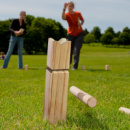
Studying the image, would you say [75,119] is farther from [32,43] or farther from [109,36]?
[109,36]

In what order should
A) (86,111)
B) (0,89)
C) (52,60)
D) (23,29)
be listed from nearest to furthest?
(52,60) < (86,111) < (0,89) < (23,29)

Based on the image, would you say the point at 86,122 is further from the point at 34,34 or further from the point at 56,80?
the point at 34,34

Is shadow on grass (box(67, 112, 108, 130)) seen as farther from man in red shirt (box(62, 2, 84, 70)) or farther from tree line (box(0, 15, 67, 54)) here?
tree line (box(0, 15, 67, 54))

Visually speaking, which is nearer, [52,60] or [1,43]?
[52,60]

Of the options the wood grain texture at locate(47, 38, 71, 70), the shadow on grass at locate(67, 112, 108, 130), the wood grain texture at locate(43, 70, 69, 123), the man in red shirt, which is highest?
the man in red shirt

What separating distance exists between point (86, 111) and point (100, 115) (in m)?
0.30

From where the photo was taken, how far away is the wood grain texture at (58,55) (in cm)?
224

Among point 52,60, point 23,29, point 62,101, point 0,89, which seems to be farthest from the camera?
point 23,29

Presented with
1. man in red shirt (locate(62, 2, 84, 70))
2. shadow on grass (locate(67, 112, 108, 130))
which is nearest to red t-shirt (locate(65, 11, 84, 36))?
man in red shirt (locate(62, 2, 84, 70))

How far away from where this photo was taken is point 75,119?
264 cm

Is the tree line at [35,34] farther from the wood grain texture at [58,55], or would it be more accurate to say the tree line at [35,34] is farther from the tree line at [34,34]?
the wood grain texture at [58,55]

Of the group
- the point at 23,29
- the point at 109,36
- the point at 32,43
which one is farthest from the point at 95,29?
the point at 23,29

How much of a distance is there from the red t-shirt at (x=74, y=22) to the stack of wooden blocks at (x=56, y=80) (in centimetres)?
626

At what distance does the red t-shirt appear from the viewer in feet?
27.4
